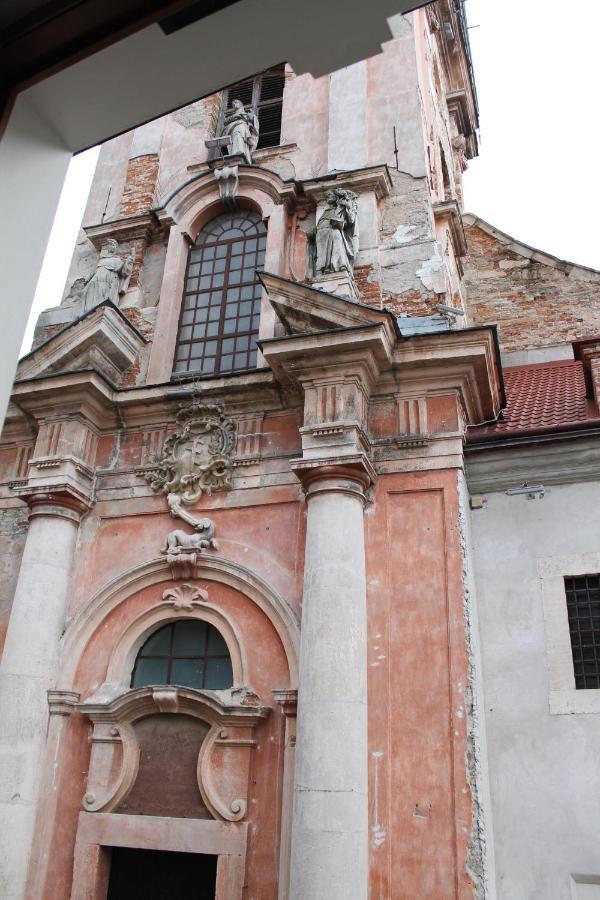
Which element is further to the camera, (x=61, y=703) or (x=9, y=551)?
(x=9, y=551)

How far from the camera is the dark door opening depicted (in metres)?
7.54

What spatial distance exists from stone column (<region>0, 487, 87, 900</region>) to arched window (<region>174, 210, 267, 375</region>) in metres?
2.85

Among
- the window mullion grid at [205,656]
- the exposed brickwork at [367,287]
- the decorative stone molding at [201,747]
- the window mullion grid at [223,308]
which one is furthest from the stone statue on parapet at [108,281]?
the decorative stone molding at [201,747]

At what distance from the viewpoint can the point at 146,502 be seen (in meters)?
9.24

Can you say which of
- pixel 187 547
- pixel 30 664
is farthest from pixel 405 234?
pixel 30 664

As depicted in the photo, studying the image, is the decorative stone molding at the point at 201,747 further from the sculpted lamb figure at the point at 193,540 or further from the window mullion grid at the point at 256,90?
the window mullion grid at the point at 256,90

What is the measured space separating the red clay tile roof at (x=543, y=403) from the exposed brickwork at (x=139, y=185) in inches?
257

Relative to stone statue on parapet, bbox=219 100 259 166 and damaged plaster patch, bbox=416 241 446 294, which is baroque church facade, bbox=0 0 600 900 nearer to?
damaged plaster patch, bbox=416 241 446 294

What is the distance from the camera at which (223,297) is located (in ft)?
36.5

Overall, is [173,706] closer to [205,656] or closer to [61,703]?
[205,656]

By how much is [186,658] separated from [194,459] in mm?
2319

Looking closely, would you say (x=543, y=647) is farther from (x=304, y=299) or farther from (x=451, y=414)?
(x=304, y=299)

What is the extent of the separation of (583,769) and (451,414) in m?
3.78

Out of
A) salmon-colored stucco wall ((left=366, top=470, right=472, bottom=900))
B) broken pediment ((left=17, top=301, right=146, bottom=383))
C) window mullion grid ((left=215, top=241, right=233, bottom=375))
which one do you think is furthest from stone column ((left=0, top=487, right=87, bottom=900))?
salmon-colored stucco wall ((left=366, top=470, right=472, bottom=900))
